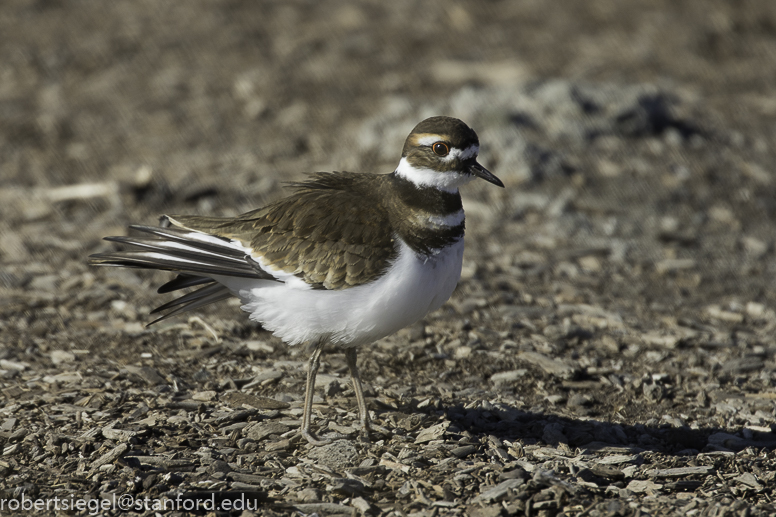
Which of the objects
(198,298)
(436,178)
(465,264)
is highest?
(436,178)

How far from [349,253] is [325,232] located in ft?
0.88

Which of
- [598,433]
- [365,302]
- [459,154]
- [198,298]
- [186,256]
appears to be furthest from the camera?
[198,298]

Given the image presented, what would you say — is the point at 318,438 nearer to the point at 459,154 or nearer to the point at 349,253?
the point at 349,253

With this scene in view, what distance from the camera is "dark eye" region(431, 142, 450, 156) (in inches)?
216

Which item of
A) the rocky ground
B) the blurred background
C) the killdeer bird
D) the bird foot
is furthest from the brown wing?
the blurred background

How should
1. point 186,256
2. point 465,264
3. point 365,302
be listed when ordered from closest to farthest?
point 365,302
point 186,256
point 465,264

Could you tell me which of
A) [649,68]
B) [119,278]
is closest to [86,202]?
[119,278]

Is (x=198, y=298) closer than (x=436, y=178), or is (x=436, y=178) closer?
(x=436, y=178)

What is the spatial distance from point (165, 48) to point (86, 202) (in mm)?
4127

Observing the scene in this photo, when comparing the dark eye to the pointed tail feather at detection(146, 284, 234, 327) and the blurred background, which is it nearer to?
the pointed tail feather at detection(146, 284, 234, 327)

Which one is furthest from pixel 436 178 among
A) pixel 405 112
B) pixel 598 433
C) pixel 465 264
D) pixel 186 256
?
pixel 405 112

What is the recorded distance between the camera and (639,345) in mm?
7168

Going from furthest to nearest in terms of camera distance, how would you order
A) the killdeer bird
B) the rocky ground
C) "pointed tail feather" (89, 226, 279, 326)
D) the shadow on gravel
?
the shadow on gravel, "pointed tail feather" (89, 226, 279, 326), the killdeer bird, the rocky ground

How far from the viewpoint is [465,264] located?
8344 mm
